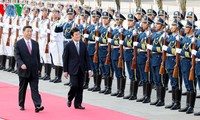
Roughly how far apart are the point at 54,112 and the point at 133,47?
267cm

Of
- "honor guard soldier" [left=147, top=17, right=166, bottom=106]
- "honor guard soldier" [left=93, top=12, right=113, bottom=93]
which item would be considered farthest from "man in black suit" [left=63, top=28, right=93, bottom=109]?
"honor guard soldier" [left=93, top=12, right=113, bottom=93]

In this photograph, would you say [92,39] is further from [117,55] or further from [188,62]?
[188,62]

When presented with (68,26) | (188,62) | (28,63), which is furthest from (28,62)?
(68,26)

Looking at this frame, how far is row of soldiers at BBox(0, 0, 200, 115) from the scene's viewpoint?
17578 millimetres

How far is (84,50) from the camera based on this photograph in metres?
17.8

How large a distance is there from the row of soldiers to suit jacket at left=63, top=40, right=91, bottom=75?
59.4 inches

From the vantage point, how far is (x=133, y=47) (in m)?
19.1

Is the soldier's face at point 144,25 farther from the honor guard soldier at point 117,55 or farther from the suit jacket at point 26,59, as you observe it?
the suit jacket at point 26,59

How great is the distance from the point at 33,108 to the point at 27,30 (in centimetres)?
156

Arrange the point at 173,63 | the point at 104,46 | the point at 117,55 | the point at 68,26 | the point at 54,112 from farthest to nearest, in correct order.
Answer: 1. the point at 68,26
2. the point at 104,46
3. the point at 117,55
4. the point at 173,63
5. the point at 54,112

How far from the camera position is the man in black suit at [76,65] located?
58.0 feet

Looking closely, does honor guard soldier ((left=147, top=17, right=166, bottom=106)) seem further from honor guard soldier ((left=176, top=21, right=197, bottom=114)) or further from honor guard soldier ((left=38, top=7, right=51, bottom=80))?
honor guard soldier ((left=38, top=7, right=51, bottom=80))

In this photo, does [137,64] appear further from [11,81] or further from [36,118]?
[11,81]

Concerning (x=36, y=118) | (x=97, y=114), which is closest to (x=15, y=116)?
(x=36, y=118)
